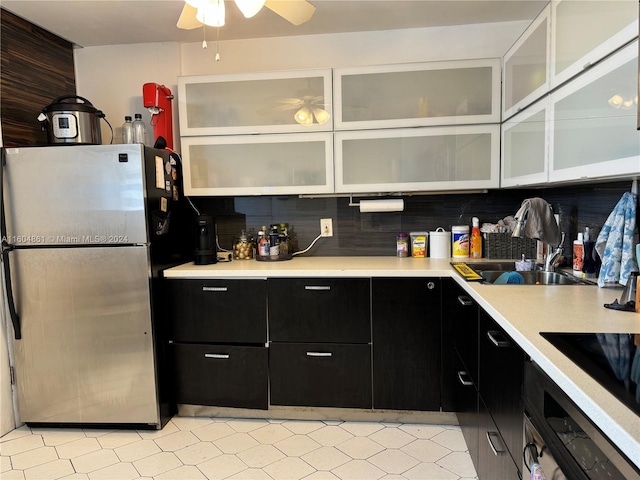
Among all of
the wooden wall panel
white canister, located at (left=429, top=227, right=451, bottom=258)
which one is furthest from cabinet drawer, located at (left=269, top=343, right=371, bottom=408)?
the wooden wall panel

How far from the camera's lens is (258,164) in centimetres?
259

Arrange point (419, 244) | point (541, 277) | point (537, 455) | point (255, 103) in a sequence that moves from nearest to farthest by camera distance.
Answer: point (537, 455) < point (541, 277) < point (255, 103) < point (419, 244)

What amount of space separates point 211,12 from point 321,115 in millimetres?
1012

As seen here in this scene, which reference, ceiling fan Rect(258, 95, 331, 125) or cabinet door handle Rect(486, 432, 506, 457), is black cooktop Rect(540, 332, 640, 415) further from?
ceiling fan Rect(258, 95, 331, 125)

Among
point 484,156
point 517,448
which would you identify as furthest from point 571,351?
point 484,156

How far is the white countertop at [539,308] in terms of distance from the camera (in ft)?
2.56

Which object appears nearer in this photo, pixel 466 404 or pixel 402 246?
pixel 466 404

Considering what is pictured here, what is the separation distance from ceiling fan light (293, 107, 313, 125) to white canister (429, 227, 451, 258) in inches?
40.6

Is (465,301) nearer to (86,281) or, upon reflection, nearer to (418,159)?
(418,159)

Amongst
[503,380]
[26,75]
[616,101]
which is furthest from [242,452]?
[26,75]

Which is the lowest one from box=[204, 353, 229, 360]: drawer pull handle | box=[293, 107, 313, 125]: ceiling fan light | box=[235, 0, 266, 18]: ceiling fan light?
box=[204, 353, 229, 360]: drawer pull handle

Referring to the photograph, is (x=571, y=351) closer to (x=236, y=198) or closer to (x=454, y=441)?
(x=454, y=441)

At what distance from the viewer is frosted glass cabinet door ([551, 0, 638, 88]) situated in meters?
1.21

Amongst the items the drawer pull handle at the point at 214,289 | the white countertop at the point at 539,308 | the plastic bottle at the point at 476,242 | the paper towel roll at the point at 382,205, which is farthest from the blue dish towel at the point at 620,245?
the drawer pull handle at the point at 214,289
